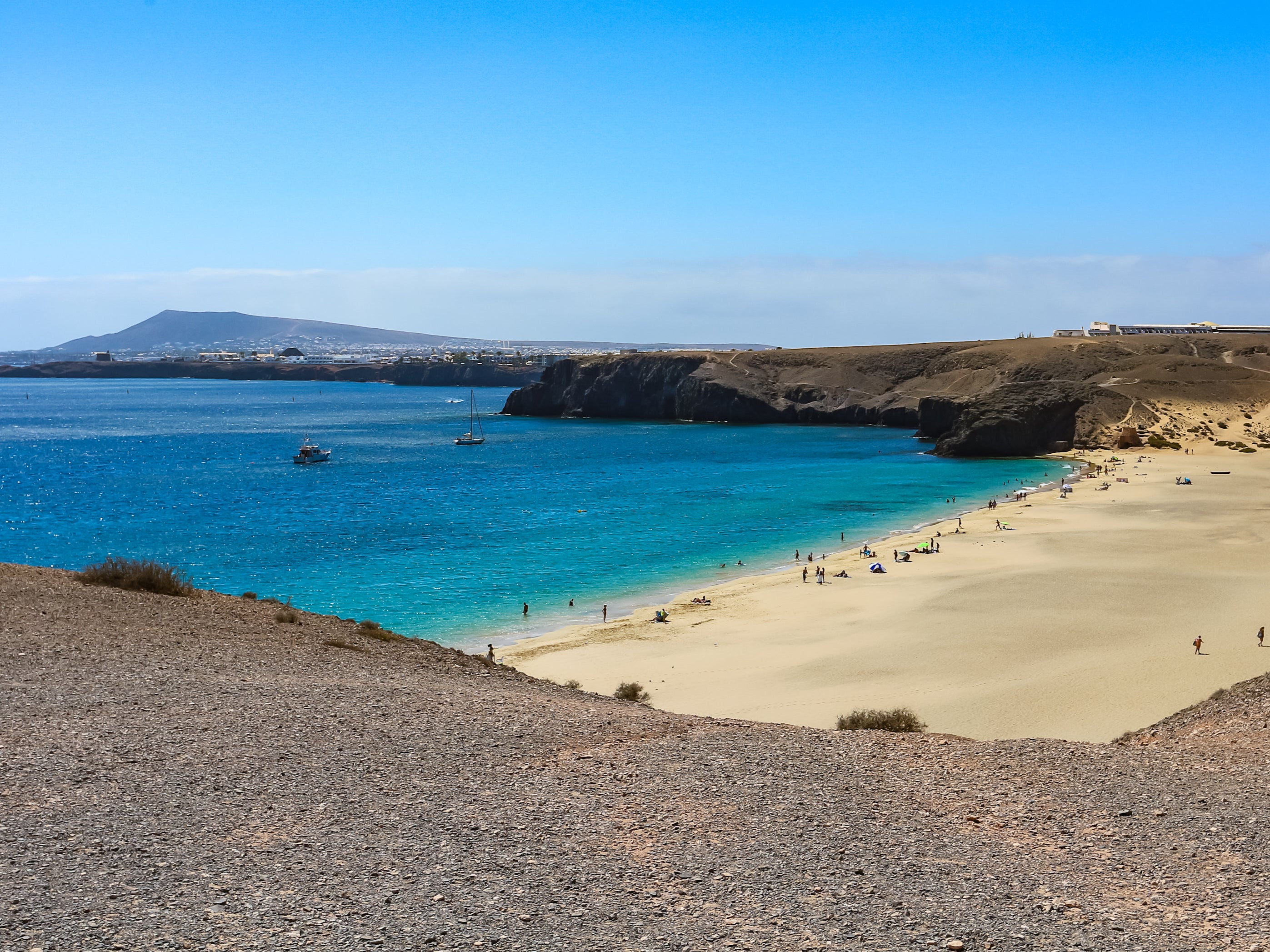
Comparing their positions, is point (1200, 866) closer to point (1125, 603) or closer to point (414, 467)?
point (1125, 603)

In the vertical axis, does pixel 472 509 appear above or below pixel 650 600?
above

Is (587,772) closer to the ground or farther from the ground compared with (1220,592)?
farther from the ground

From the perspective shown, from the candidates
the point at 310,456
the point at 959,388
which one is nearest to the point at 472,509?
the point at 310,456

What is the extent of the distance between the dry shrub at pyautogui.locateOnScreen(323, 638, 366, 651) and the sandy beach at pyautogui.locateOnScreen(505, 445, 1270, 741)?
7.64 m

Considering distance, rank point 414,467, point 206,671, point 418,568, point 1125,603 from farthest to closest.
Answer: point 414,467 < point 418,568 < point 1125,603 < point 206,671

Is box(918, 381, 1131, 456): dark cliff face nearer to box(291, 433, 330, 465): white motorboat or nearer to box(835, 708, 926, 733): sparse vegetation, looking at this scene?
box(291, 433, 330, 465): white motorboat

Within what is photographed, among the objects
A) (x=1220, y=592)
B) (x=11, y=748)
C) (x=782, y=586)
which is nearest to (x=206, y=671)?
(x=11, y=748)

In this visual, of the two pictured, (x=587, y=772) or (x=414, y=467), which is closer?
(x=587, y=772)

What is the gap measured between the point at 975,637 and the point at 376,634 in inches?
702

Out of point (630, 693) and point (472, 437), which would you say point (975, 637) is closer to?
point (630, 693)

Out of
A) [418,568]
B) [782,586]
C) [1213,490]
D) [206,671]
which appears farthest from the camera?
[1213,490]

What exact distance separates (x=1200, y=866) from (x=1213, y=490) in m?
58.0

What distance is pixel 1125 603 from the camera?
106 feet

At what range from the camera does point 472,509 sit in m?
58.3
